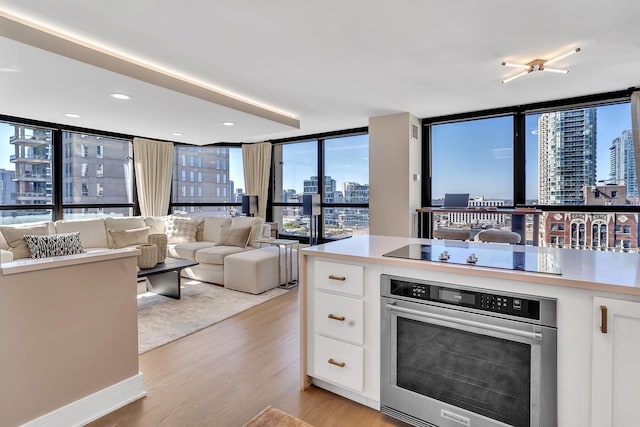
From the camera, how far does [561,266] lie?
1535 mm

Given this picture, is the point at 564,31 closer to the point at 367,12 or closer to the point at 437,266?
the point at 367,12

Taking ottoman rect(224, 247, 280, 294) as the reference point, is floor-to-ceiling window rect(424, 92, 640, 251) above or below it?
above

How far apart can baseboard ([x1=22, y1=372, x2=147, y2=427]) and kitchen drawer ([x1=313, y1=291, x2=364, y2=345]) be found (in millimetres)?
1177

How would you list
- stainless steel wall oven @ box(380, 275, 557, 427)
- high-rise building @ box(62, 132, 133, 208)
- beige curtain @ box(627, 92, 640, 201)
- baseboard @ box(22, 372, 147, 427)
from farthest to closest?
high-rise building @ box(62, 132, 133, 208) → beige curtain @ box(627, 92, 640, 201) → baseboard @ box(22, 372, 147, 427) → stainless steel wall oven @ box(380, 275, 557, 427)

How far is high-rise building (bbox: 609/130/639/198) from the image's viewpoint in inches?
155

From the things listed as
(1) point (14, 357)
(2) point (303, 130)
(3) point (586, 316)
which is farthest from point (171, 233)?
(3) point (586, 316)

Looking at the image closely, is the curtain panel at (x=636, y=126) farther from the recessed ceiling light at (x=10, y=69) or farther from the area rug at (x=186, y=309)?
the recessed ceiling light at (x=10, y=69)

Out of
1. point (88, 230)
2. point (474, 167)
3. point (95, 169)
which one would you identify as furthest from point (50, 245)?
point (474, 167)

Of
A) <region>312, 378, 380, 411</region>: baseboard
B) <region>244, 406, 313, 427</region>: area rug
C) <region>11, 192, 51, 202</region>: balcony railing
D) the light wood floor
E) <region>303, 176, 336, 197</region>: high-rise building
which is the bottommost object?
the light wood floor

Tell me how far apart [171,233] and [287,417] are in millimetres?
4773

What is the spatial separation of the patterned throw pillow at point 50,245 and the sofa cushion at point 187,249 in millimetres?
1417

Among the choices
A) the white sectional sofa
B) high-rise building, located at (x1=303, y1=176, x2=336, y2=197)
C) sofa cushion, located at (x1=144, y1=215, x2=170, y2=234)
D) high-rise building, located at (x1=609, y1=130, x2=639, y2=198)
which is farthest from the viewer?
high-rise building, located at (x1=303, y1=176, x2=336, y2=197)

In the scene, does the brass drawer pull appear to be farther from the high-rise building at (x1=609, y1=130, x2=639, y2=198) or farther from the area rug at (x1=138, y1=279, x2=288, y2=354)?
the high-rise building at (x1=609, y1=130, x2=639, y2=198)

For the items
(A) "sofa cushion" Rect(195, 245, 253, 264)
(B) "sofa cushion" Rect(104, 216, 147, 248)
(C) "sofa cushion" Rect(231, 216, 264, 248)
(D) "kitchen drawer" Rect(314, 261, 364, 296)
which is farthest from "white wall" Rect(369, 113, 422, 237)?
(B) "sofa cushion" Rect(104, 216, 147, 248)
